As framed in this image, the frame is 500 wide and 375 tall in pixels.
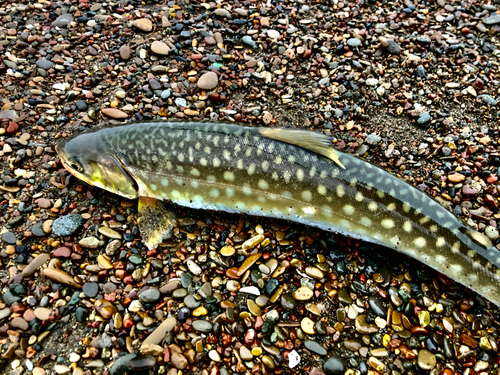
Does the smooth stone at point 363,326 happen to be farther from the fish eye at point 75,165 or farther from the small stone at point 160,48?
the small stone at point 160,48

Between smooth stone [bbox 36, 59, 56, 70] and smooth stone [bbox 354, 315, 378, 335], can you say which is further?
smooth stone [bbox 36, 59, 56, 70]

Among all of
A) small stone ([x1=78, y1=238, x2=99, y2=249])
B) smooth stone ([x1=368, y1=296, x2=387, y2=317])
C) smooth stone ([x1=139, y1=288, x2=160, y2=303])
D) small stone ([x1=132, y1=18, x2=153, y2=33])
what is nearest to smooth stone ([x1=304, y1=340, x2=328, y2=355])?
smooth stone ([x1=368, y1=296, x2=387, y2=317])

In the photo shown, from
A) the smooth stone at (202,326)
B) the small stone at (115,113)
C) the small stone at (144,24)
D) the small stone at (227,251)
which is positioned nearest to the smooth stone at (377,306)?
the small stone at (227,251)

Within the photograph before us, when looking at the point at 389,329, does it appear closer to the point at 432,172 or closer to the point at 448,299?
the point at 448,299

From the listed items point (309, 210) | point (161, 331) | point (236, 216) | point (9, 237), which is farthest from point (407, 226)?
point (9, 237)

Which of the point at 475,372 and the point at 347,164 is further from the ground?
the point at 347,164

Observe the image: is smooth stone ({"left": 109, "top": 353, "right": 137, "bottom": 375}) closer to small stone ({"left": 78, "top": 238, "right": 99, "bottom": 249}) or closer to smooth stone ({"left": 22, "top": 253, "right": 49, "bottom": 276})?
small stone ({"left": 78, "top": 238, "right": 99, "bottom": 249})

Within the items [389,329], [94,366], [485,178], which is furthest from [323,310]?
[485,178]
